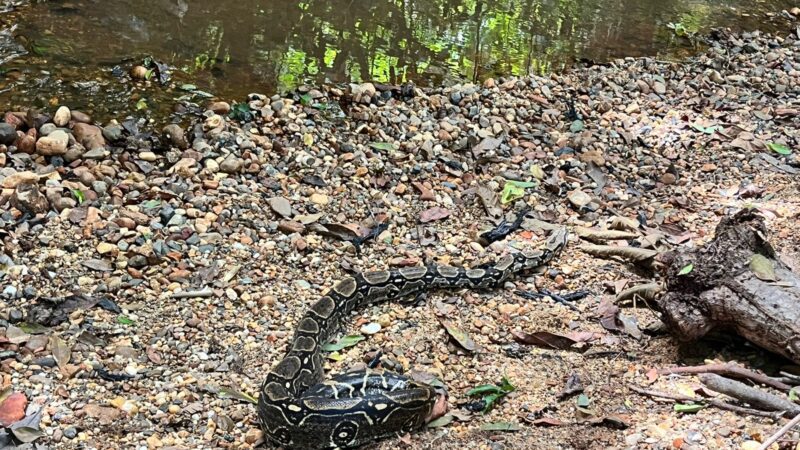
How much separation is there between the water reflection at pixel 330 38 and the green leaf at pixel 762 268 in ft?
19.5

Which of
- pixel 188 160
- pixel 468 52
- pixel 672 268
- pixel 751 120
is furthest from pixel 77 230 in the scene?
pixel 751 120

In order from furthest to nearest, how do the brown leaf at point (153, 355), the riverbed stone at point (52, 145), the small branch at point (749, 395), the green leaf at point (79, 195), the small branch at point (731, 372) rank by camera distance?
the riverbed stone at point (52, 145)
the green leaf at point (79, 195)
the brown leaf at point (153, 355)
the small branch at point (731, 372)
the small branch at point (749, 395)

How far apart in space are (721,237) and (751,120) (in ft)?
17.4

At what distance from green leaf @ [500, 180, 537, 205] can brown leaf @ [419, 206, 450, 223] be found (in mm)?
682

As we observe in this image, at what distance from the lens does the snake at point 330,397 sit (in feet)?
15.7

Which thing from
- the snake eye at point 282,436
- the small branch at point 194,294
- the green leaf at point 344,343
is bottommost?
the snake eye at point 282,436

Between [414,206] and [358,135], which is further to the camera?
[358,135]

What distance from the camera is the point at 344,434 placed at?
483 cm

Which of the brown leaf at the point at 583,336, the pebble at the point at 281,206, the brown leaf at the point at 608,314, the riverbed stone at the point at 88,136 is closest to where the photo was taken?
the brown leaf at the point at 583,336

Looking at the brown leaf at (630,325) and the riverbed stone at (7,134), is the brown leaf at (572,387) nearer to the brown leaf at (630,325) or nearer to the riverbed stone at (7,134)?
the brown leaf at (630,325)

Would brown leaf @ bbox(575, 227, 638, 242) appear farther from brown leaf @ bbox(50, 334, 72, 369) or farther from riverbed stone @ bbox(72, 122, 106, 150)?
riverbed stone @ bbox(72, 122, 106, 150)

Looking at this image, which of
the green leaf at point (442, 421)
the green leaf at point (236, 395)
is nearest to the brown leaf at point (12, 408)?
the green leaf at point (236, 395)

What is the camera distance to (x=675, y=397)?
15.1 ft

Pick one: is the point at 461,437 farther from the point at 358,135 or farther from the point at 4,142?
the point at 4,142
